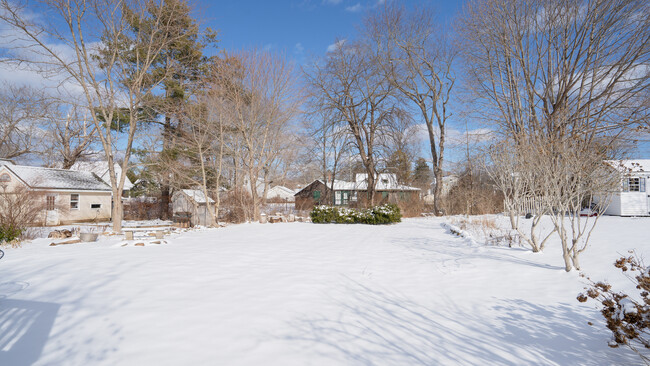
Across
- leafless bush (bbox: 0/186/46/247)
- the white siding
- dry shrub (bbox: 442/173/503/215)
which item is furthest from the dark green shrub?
the white siding

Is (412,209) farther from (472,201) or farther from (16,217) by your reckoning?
(16,217)

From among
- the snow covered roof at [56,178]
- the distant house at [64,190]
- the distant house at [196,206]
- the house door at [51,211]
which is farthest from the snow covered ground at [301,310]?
the snow covered roof at [56,178]

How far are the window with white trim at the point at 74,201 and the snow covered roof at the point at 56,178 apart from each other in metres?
0.51

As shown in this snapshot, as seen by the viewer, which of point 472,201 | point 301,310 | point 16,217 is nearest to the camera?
point 301,310

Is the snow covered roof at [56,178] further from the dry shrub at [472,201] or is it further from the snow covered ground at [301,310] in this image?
the dry shrub at [472,201]

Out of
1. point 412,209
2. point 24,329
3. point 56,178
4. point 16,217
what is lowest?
point 24,329

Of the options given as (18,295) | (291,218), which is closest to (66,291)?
(18,295)

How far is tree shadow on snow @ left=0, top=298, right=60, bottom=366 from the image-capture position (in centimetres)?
250

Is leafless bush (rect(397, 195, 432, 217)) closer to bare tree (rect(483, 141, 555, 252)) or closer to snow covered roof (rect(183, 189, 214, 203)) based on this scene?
bare tree (rect(483, 141, 555, 252))

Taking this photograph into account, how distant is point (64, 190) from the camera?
19.0 m

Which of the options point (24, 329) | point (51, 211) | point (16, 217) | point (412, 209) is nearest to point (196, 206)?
point (51, 211)

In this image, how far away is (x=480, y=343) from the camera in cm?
288

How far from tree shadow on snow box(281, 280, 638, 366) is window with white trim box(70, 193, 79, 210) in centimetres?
2222

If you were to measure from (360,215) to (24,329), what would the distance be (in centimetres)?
1163
